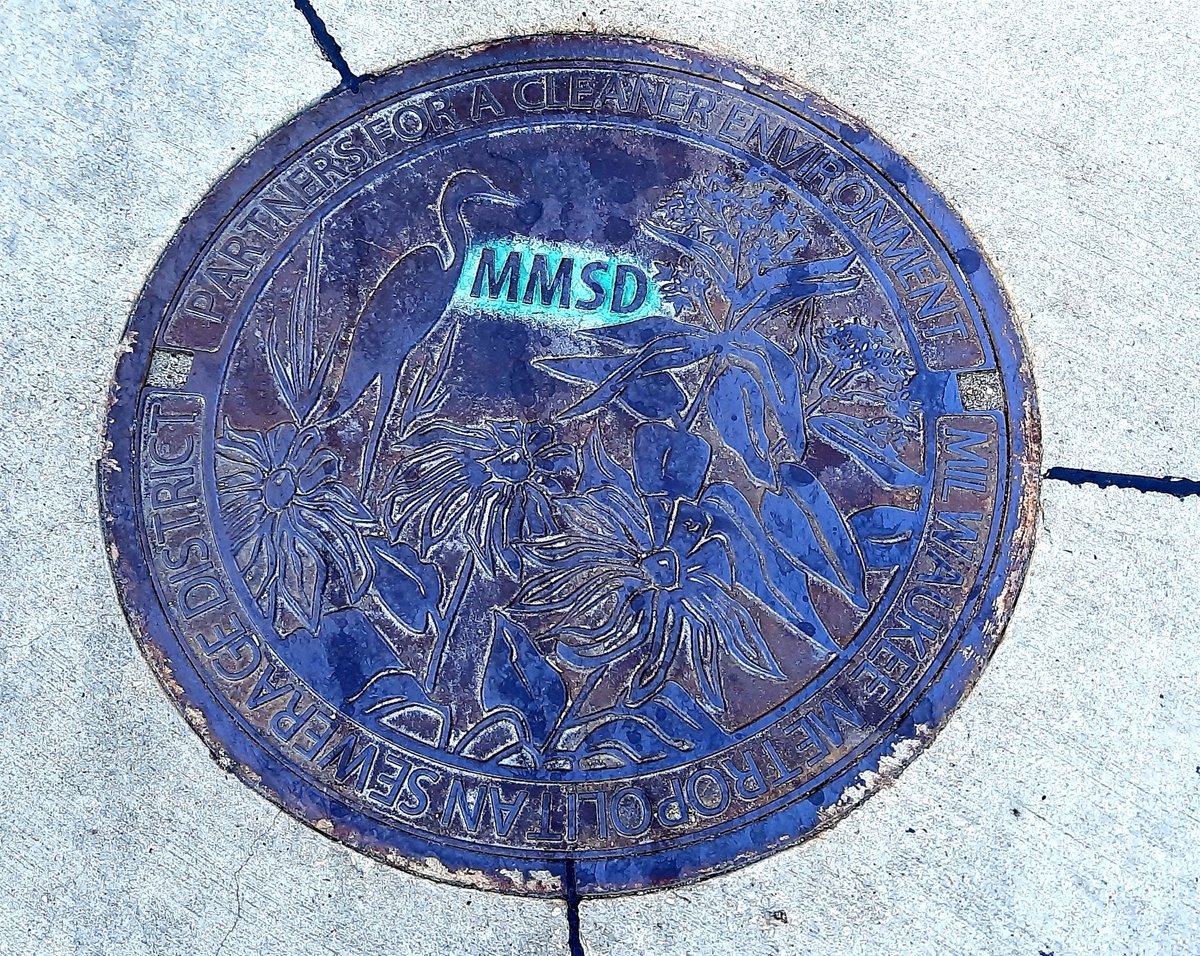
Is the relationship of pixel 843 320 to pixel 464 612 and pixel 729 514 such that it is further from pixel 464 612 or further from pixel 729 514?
pixel 464 612

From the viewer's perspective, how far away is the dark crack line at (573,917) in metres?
2.07

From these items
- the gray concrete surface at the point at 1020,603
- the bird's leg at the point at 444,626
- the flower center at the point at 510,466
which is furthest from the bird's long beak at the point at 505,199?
the bird's leg at the point at 444,626

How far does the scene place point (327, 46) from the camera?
2.36 m

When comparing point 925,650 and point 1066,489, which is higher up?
point 1066,489

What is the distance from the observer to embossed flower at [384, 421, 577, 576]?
6.91 ft

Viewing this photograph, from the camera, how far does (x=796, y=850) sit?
210 centimetres

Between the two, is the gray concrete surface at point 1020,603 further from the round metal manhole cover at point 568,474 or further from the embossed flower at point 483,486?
the embossed flower at point 483,486

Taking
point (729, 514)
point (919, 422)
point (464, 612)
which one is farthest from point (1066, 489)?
point (464, 612)

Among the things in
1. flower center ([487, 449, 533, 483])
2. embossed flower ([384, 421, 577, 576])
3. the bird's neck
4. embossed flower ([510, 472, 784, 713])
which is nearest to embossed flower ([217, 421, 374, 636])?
embossed flower ([384, 421, 577, 576])

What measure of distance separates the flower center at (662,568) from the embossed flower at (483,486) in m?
0.24

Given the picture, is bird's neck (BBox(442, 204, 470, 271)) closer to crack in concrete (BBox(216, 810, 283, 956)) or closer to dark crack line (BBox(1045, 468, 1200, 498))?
crack in concrete (BBox(216, 810, 283, 956))

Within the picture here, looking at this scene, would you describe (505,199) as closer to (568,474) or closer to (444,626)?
(568,474)

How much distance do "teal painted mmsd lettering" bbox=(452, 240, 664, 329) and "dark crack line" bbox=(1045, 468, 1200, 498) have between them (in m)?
1.13

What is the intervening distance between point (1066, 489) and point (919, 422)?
1.43 ft
